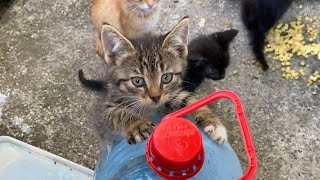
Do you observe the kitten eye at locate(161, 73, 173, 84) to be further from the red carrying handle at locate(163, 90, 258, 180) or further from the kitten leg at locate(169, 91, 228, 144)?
the red carrying handle at locate(163, 90, 258, 180)

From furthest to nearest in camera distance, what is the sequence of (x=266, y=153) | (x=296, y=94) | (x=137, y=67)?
(x=296, y=94), (x=266, y=153), (x=137, y=67)

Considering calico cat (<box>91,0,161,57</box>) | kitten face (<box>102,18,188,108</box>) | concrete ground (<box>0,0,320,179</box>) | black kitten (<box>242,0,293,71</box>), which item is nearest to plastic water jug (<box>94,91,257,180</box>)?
kitten face (<box>102,18,188,108</box>)

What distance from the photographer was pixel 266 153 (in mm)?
2096

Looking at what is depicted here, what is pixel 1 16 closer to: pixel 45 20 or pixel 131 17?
pixel 45 20

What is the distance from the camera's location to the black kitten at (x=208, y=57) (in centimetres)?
213

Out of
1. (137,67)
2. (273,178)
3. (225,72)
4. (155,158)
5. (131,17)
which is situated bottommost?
(273,178)

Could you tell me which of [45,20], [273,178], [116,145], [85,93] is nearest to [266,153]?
[273,178]

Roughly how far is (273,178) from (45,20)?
1295 mm

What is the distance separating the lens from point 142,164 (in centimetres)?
172

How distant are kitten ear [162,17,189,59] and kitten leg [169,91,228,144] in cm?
16

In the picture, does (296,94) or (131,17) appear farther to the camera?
(131,17)

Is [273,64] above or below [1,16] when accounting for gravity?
below

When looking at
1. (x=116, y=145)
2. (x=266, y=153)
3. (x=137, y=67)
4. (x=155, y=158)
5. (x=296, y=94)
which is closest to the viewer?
(x=155, y=158)

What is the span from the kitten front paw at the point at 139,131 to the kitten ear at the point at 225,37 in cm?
68
